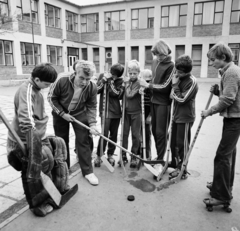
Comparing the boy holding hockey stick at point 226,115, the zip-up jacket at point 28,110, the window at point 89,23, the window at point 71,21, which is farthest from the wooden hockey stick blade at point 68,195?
the window at point 89,23

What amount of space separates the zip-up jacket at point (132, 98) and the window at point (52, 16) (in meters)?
22.5

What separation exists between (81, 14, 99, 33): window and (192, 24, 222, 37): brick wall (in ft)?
38.3

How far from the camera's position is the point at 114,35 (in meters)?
27.2

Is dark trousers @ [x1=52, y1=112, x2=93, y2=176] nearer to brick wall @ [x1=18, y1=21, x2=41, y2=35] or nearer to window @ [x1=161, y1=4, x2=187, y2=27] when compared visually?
brick wall @ [x1=18, y1=21, x2=41, y2=35]

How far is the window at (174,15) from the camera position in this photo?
24375 millimetres

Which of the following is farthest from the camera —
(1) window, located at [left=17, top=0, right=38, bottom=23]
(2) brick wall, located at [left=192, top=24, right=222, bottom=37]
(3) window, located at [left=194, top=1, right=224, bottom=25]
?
(2) brick wall, located at [left=192, top=24, right=222, bottom=37]

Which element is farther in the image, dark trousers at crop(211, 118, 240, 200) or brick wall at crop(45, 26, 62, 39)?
brick wall at crop(45, 26, 62, 39)

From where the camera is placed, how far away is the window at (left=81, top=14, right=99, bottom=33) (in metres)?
28.4

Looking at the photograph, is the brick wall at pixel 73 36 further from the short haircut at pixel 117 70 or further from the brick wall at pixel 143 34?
the short haircut at pixel 117 70

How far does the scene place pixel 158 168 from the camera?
3.79m

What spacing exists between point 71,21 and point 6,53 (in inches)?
433

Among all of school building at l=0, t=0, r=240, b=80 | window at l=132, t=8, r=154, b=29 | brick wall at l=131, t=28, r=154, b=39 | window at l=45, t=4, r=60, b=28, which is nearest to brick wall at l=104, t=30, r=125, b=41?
school building at l=0, t=0, r=240, b=80

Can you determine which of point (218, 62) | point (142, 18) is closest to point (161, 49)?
point (218, 62)

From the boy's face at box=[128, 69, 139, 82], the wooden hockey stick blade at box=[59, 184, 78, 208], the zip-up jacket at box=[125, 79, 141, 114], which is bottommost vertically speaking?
the wooden hockey stick blade at box=[59, 184, 78, 208]
